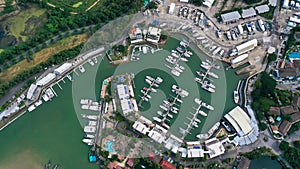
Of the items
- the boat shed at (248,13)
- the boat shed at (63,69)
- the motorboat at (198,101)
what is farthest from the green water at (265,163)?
the boat shed at (63,69)

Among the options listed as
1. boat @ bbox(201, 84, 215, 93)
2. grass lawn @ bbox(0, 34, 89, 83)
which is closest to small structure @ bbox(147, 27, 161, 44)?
grass lawn @ bbox(0, 34, 89, 83)

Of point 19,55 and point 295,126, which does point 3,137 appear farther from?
point 295,126

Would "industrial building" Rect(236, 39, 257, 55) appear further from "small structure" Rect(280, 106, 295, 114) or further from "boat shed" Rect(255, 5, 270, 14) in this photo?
"small structure" Rect(280, 106, 295, 114)

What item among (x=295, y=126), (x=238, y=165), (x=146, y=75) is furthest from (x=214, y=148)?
(x=146, y=75)

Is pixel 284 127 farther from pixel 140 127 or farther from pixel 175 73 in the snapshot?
pixel 140 127

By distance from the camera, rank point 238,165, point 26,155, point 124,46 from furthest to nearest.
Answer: point 124,46
point 26,155
point 238,165

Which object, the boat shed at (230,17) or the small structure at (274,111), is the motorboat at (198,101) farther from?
the boat shed at (230,17)
